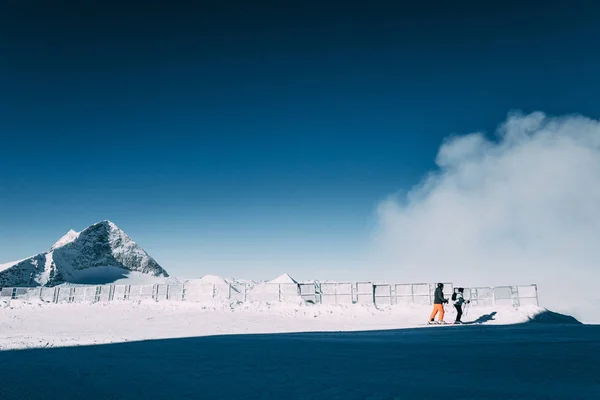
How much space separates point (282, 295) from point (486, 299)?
38.6 feet

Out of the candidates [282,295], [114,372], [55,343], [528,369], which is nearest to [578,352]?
[528,369]

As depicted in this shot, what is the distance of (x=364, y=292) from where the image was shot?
21.8 metres

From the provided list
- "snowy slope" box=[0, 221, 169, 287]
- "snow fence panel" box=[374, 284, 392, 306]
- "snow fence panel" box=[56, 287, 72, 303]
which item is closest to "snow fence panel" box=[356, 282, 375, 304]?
"snow fence panel" box=[374, 284, 392, 306]

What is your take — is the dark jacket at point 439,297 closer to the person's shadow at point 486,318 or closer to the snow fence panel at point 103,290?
the person's shadow at point 486,318

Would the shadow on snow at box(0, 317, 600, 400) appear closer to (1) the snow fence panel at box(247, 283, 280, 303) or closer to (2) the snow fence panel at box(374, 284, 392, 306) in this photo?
(2) the snow fence panel at box(374, 284, 392, 306)

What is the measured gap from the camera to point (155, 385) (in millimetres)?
3615

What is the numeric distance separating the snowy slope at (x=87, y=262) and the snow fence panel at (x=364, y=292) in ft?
229

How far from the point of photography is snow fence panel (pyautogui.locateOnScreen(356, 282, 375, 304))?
71.6ft

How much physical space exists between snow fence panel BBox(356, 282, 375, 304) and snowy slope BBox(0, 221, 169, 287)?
229 ft

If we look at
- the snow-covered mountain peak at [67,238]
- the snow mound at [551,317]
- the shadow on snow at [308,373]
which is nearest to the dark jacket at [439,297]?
the snow mound at [551,317]

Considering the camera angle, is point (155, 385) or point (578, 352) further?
point (578, 352)

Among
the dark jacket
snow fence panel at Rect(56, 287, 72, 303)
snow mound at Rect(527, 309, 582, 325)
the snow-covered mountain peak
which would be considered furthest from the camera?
the snow-covered mountain peak

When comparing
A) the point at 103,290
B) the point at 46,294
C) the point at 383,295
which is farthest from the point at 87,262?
the point at 383,295

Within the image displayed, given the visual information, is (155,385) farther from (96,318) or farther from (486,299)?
(486,299)
